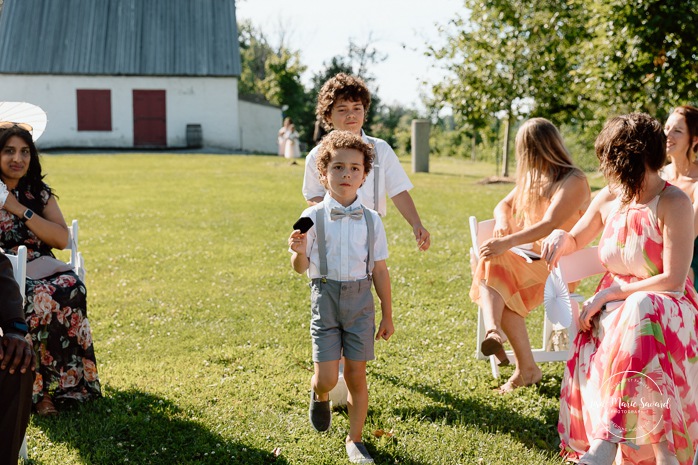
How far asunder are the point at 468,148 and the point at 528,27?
23522 mm

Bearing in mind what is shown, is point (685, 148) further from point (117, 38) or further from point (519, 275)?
point (117, 38)

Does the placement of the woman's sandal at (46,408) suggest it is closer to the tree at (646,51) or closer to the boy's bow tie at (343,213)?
the boy's bow tie at (343,213)

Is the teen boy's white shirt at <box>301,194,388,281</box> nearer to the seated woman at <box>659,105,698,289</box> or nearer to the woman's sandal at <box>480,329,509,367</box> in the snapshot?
the woman's sandal at <box>480,329,509,367</box>

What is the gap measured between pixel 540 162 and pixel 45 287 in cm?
331

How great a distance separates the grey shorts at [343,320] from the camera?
4020 mm

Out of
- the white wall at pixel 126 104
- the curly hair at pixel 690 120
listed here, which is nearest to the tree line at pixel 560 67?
the white wall at pixel 126 104

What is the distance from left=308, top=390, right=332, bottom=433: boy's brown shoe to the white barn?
100.0ft

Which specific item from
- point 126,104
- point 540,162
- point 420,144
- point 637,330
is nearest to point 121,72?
point 126,104

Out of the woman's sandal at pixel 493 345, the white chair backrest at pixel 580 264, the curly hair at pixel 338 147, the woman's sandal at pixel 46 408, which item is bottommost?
the woman's sandal at pixel 46 408

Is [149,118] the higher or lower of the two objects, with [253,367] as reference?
higher

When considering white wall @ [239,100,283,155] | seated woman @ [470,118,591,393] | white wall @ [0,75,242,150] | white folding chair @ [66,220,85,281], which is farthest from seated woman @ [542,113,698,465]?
white wall @ [239,100,283,155]

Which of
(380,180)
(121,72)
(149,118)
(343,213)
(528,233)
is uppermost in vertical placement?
(121,72)

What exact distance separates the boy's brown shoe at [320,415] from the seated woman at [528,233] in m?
1.29

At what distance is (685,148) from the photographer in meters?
5.05
